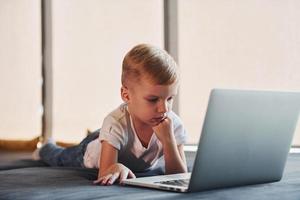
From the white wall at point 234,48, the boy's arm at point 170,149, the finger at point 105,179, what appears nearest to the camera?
the finger at point 105,179

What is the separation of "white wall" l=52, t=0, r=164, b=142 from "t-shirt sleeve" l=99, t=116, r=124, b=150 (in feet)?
6.76

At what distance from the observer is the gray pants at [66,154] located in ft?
7.89

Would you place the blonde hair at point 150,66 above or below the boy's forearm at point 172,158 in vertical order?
above

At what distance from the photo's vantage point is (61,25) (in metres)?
4.33

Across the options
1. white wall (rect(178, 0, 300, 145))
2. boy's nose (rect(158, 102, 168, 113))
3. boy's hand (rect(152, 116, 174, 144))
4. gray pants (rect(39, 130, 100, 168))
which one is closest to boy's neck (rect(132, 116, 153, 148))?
boy's hand (rect(152, 116, 174, 144))

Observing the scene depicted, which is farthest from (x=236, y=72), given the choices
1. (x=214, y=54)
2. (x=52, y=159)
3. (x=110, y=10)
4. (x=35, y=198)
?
(x=35, y=198)

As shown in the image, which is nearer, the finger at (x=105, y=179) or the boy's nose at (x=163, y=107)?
A: the finger at (x=105, y=179)

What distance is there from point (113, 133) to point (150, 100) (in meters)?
0.21

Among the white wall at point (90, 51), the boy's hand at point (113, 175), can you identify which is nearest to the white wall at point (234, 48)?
the white wall at point (90, 51)

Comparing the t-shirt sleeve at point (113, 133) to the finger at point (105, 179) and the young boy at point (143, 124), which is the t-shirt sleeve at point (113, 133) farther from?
the finger at point (105, 179)

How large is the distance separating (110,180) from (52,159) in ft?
3.55

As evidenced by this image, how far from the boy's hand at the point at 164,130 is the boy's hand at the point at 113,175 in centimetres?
19

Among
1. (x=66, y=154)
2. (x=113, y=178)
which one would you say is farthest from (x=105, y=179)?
(x=66, y=154)

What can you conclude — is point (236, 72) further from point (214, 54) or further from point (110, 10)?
point (110, 10)
